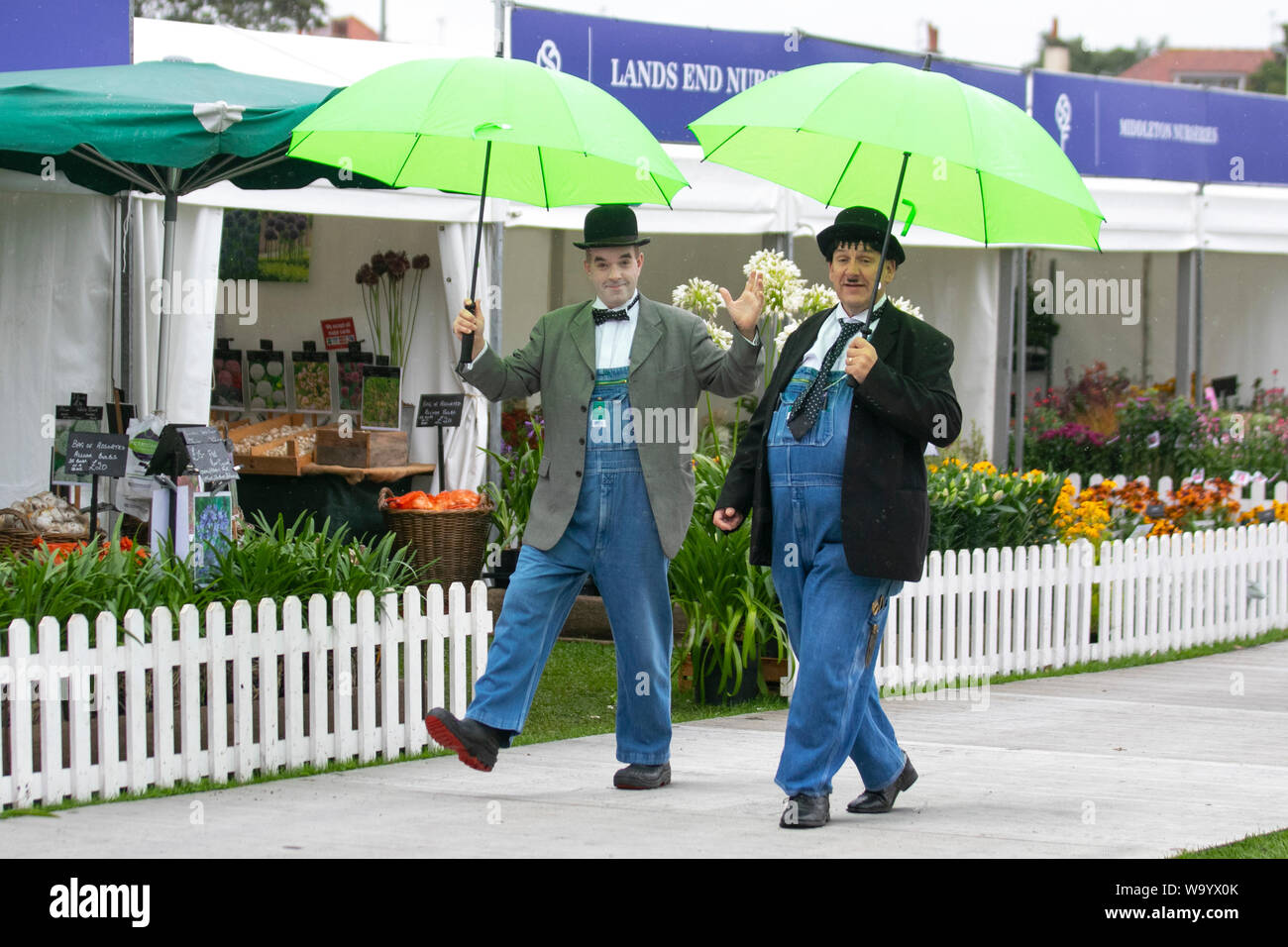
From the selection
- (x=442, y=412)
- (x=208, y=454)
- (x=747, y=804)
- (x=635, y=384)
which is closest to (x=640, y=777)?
(x=747, y=804)

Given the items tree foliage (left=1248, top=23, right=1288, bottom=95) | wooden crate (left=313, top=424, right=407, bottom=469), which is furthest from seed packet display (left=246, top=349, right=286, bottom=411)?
tree foliage (left=1248, top=23, right=1288, bottom=95)

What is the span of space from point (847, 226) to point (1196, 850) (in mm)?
2055

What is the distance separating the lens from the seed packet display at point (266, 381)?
1220 centimetres

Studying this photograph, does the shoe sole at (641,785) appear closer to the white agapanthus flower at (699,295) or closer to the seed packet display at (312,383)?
the white agapanthus flower at (699,295)

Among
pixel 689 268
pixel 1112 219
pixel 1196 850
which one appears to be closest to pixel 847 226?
pixel 1196 850

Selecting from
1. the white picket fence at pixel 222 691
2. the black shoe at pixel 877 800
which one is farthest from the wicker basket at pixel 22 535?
the black shoe at pixel 877 800

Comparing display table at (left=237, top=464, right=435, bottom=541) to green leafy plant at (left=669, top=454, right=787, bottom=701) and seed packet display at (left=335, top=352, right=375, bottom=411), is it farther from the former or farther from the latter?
green leafy plant at (left=669, top=454, right=787, bottom=701)

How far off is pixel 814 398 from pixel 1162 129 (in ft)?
35.2

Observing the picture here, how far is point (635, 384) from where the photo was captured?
5.57 m

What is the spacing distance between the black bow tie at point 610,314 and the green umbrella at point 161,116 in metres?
2.09

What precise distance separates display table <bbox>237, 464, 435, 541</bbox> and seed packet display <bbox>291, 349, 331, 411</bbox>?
123cm

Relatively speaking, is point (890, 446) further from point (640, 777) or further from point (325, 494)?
point (325, 494)

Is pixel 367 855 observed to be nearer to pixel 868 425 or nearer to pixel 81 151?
pixel 868 425

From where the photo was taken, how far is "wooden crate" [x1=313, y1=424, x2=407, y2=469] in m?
11.0
